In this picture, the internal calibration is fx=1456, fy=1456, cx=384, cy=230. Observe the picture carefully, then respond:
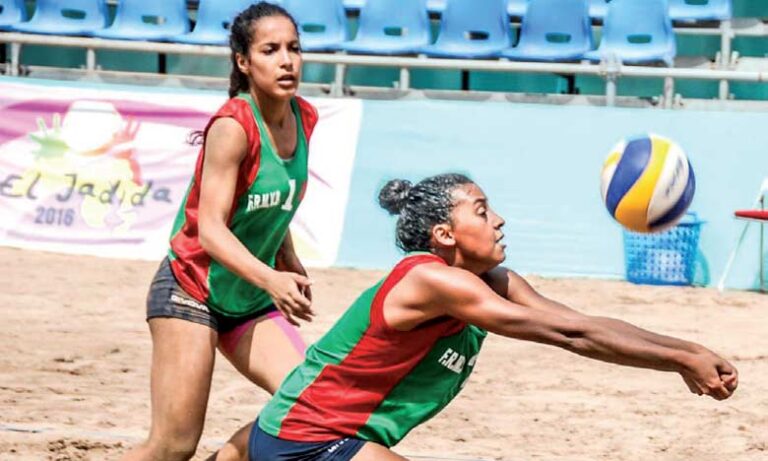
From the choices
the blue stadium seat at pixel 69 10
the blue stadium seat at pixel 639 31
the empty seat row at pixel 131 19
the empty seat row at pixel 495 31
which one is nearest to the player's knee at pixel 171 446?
the empty seat row at pixel 495 31

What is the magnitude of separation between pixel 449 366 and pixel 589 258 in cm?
685

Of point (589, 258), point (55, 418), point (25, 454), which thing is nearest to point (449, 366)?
point (25, 454)

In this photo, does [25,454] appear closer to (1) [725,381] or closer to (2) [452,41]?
(1) [725,381]

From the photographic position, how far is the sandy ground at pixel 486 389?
6.41 meters

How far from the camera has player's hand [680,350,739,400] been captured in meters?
3.66

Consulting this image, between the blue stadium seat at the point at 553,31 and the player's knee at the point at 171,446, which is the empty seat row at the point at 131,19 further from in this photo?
the player's knee at the point at 171,446

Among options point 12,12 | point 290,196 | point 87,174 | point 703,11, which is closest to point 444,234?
point 290,196

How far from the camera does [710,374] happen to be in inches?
144

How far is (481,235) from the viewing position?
3914mm

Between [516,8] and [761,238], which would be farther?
[516,8]

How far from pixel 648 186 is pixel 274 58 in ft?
6.43

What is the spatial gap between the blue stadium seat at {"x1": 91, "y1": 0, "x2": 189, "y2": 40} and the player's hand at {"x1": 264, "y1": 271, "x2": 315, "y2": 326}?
354 inches

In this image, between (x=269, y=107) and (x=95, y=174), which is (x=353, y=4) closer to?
(x=95, y=174)

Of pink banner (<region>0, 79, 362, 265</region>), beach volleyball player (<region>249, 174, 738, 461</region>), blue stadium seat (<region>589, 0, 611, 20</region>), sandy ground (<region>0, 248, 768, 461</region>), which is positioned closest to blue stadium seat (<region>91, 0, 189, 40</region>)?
pink banner (<region>0, 79, 362, 265</region>)
